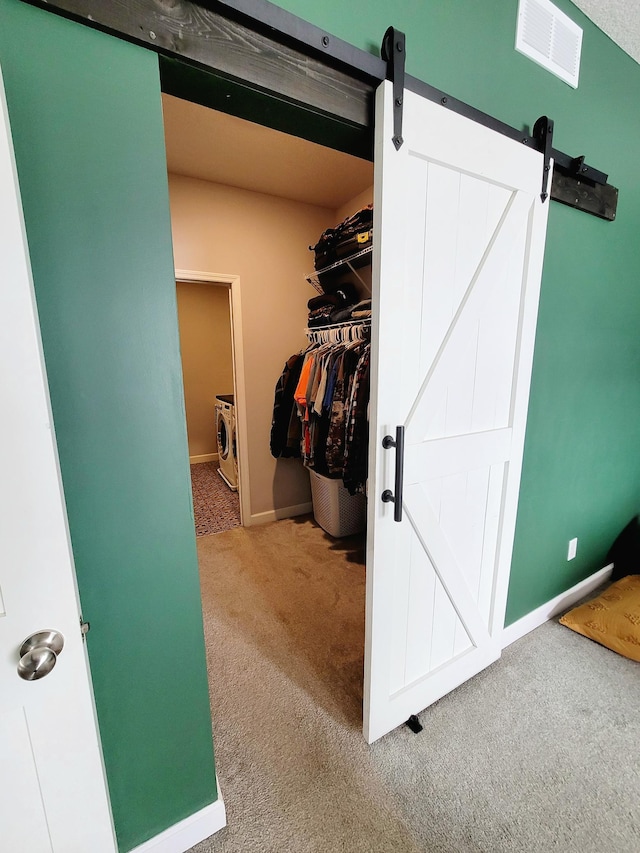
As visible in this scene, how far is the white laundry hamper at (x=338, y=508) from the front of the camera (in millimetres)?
2818

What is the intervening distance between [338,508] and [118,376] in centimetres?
227

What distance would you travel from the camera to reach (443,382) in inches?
46.9

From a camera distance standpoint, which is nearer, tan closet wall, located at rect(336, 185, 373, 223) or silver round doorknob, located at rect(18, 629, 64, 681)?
silver round doorknob, located at rect(18, 629, 64, 681)

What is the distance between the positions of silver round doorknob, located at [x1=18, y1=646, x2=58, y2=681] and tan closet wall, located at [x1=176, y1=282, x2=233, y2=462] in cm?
451

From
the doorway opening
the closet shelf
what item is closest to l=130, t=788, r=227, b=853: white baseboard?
A: the doorway opening

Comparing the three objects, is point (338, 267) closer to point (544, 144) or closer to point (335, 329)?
point (335, 329)

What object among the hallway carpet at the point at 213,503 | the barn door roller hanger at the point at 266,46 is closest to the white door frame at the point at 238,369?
the hallway carpet at the point at 213,503

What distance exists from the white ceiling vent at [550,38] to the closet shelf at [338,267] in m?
1.12

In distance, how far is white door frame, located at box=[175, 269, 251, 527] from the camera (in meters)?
2.65

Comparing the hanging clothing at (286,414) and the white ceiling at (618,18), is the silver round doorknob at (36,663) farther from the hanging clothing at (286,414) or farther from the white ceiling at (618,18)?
the white ceiling at (618,18)

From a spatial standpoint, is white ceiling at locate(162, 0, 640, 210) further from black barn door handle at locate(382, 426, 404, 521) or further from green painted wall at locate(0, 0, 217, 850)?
black barn door handle at locate(382, 426, 404, 521)

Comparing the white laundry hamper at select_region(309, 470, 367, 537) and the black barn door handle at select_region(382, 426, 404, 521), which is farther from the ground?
the black barn door handle at select_region(382, 426, 404, 521)

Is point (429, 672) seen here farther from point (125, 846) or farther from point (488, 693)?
point (125, 846)

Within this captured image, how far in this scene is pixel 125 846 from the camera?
38.7 inches
